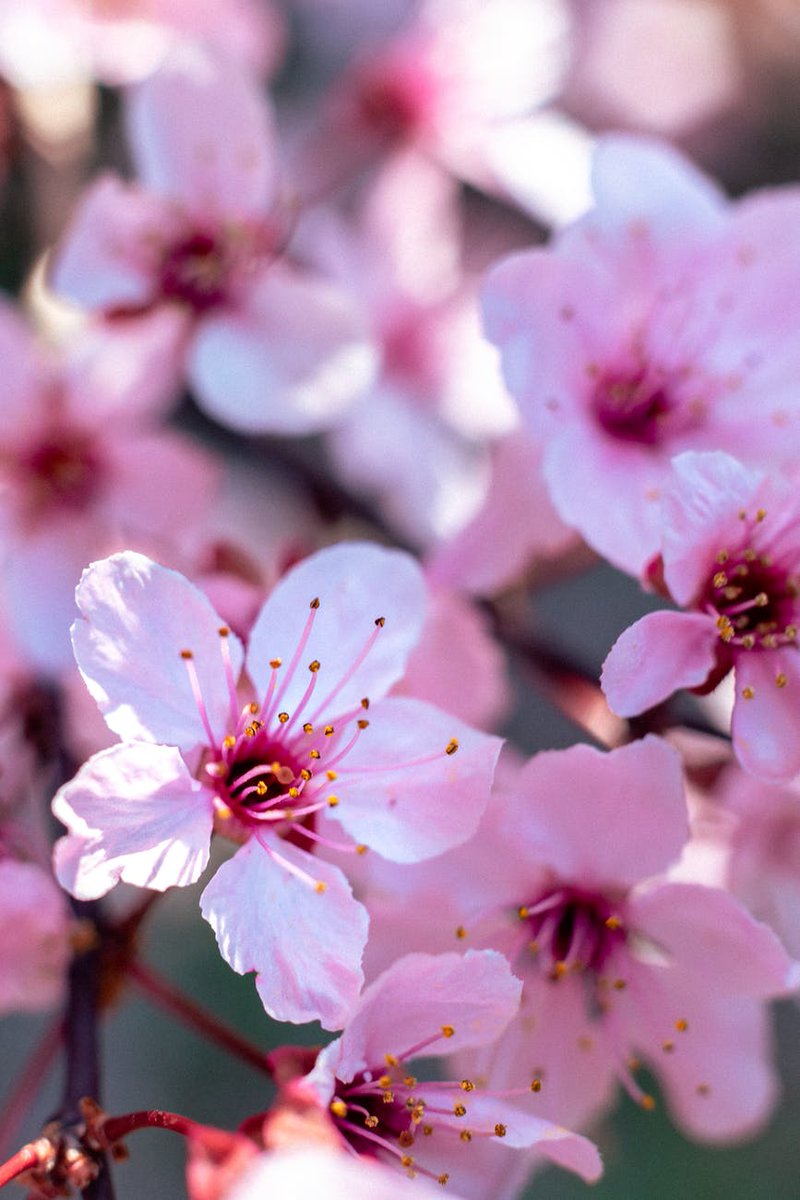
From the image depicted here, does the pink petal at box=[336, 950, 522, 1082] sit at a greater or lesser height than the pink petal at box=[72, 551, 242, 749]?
lesser

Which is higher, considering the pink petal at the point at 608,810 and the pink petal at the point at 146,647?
the pink petal at the point at 146,647

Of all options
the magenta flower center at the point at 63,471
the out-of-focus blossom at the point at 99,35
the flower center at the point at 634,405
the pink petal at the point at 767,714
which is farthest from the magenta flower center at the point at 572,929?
the out-of-focus blossom at the point at 99,35

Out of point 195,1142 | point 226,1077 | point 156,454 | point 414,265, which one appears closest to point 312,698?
point 195,1142

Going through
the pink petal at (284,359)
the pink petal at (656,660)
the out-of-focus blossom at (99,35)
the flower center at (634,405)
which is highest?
the out-of-focus blossom at (99,35)

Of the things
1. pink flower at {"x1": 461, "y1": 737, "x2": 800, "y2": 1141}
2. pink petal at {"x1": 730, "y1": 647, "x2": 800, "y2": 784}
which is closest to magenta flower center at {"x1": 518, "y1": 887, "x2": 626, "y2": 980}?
pink flower at {"x1": 461, "y1": 737, "x2": 800, "y2": 1141}

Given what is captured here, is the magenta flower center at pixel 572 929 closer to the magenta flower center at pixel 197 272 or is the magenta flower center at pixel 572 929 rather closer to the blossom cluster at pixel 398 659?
the blossom cluster at pixel 398 659

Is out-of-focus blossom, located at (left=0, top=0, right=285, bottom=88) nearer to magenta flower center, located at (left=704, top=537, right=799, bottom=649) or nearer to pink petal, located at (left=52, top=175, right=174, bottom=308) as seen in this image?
pink petal, located at (left=52, top=175, right=174, bottom=308)
